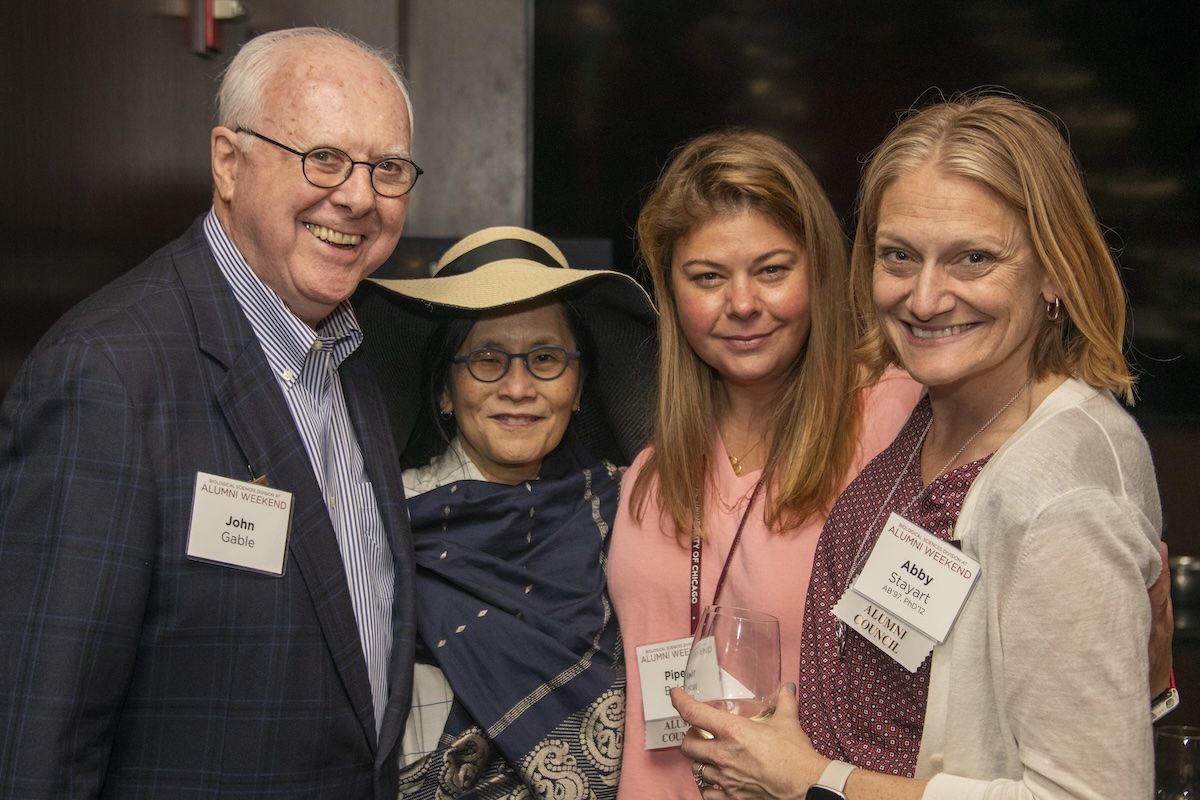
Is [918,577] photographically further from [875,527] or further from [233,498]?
[233,498]

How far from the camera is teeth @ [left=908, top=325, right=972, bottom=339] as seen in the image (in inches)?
57.8

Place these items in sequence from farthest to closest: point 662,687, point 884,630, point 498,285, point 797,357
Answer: point 498,285, point 797,357, point 662,687, point 884,630

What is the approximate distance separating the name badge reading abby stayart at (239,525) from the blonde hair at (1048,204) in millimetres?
1053

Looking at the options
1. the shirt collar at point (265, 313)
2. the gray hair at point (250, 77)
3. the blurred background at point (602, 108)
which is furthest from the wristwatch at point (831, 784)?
the blurred background at point (602, 108)

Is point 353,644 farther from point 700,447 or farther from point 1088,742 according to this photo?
point 1088,742

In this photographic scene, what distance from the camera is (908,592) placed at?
1482mm

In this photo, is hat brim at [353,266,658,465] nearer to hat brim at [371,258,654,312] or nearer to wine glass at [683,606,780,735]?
hat brim at [371,258,654,312]

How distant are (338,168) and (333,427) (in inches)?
18.3

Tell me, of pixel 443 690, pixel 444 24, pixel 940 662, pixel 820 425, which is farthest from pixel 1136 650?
pixel 444 24

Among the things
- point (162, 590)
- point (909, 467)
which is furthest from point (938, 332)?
point (162, 590)

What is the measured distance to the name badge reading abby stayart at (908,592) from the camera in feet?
4.68

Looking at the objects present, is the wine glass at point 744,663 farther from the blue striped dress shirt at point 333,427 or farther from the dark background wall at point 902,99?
the dark background wall at point 902,99

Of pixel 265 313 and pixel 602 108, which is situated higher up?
pixel 602 108

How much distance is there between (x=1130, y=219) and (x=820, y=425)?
168cm
